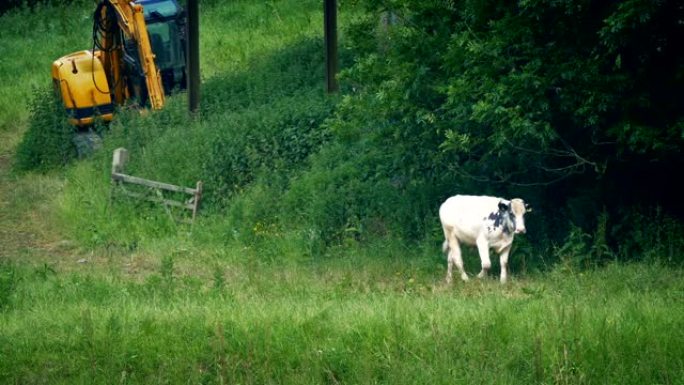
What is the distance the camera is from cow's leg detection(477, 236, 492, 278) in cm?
1488

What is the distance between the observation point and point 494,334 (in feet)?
34.6

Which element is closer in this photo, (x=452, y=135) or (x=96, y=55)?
(x=452, y=135)

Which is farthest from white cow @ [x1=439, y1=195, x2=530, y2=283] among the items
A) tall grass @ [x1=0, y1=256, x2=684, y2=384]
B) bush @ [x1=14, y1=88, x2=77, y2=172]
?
bush @ [x1=14, y1=88, x2=77, y2=172]

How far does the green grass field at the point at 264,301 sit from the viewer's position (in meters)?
10.2

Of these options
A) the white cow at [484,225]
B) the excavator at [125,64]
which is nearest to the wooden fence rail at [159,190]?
the excavator at [125,64]

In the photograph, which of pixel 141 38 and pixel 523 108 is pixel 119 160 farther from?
pixel 523 108

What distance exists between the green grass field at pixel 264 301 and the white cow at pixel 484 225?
368 mm

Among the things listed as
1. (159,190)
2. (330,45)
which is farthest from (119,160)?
(330,45)

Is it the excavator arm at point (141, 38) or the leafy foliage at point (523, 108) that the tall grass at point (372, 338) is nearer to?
the leafy foliage at point (523, 108)

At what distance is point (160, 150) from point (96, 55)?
6030mm

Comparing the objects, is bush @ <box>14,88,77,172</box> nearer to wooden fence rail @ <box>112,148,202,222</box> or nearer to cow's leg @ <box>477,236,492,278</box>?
wooden fence rail @ <box>112,148,202,222</box>

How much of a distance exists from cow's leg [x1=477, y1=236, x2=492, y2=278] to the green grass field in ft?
1.40

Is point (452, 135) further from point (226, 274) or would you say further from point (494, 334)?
point (494, 334)

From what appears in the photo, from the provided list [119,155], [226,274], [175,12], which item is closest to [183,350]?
[226,274]
